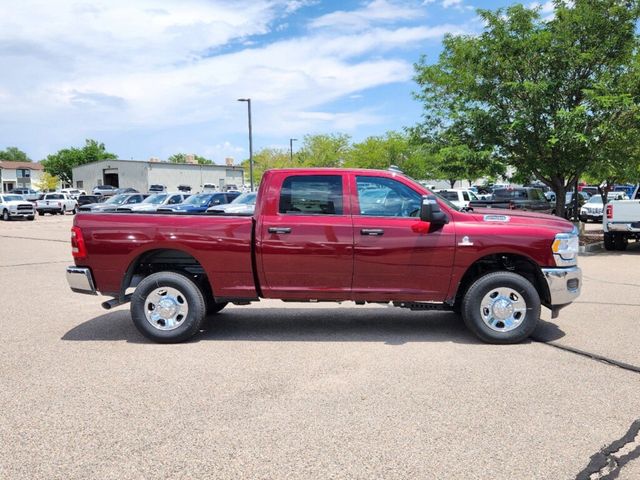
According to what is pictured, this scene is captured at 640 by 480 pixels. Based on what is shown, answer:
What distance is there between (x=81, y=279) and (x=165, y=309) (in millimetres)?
1005

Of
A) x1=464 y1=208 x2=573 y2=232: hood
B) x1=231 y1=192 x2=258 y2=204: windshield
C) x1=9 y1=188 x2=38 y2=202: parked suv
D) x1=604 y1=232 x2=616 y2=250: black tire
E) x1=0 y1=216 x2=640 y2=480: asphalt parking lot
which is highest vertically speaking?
x1=9 y1=188 x2=38 y2=202: parked suv

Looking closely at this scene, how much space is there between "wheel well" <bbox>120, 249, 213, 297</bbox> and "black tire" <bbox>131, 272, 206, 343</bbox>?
0.30 metres

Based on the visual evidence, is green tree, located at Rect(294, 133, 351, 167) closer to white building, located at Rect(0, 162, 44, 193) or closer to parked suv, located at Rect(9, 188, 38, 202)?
parked suv, located at Rect(9, 188, 38, 202)

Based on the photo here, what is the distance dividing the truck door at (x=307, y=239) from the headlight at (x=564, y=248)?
7.16 ft

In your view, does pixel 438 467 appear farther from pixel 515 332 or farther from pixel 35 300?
pixel 35 300

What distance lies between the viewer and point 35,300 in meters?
8.79

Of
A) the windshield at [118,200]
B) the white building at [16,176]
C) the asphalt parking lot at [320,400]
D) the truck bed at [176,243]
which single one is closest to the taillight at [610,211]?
the asphalt parking lot at [320,400]

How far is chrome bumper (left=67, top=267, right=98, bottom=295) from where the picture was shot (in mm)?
6270

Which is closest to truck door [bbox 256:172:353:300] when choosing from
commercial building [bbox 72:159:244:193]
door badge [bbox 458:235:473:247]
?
door badge [bbox 458:235:473:247]

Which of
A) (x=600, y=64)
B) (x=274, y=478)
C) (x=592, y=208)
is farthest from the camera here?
(x=592, y=208)

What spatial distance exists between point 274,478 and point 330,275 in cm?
304

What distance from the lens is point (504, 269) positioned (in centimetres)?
646

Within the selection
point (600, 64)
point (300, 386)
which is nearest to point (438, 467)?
point (300, 386)

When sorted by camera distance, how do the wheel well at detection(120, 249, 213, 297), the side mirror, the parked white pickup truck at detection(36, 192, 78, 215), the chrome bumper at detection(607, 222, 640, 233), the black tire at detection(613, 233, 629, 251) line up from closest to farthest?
the side mirror, the wheel well at detection(120, 249, 213, 297), the chrome bumper at detection(607, 222, 640, 233), the black tire at detection(613, 233, 629, 251), the parked white pickup truck at detection(36, 192, 78, 215)
